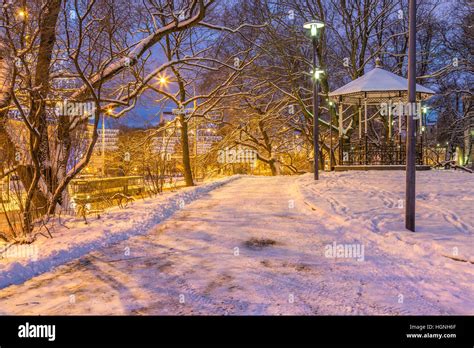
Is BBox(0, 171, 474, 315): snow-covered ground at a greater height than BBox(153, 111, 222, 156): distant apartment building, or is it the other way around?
BBox(153, 111, 222, 156): distant apartment building

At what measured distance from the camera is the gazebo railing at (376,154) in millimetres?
21578

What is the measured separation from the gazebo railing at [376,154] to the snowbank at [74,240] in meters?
14.6

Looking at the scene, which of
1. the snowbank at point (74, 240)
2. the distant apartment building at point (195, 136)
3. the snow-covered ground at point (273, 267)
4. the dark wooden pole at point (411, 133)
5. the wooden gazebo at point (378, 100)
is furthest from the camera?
the distant apartment building at point (195, 136)

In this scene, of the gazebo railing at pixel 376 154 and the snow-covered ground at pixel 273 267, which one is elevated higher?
the gazebo railing at pixel 376 154

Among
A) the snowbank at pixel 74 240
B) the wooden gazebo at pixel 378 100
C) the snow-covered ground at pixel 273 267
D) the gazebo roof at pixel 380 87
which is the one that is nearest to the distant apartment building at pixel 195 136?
the wooden gazebo at pixel 378 100

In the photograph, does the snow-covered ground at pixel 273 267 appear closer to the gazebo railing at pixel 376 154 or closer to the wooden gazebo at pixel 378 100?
the wooden gazebo at pixel 378 100

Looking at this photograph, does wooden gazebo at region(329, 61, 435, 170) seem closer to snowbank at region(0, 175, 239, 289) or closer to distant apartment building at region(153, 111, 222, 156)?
distant apartment building at region(153, 111, 222, 156)

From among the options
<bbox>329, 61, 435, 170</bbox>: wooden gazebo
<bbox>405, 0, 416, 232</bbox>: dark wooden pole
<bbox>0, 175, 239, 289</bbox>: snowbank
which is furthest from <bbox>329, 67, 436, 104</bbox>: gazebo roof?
<bbox>0, 175, 239, 289</bbox>: snowbank

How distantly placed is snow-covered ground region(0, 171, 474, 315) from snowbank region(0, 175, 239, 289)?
0.33 feet

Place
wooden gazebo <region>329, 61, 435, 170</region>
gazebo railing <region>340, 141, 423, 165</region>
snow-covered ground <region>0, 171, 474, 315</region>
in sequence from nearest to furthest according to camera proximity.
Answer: snow-covered ground <region>0, 171, 474, 315</region> < wooden gazebo <region>329, 61, 435, 170</region> < gazebo railing <region>340, 141, 423, 165</region>

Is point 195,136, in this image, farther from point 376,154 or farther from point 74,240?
point 74,240

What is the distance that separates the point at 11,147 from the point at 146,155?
18838 millimetres

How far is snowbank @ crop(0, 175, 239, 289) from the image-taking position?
5410 mm
